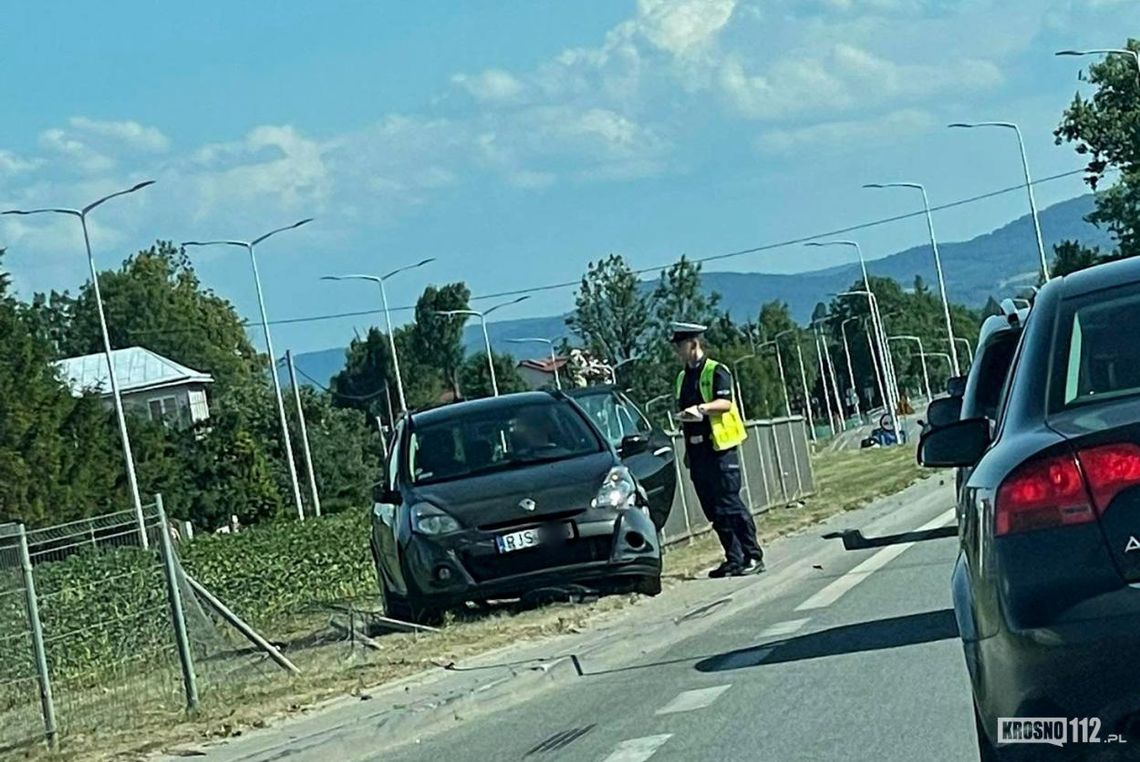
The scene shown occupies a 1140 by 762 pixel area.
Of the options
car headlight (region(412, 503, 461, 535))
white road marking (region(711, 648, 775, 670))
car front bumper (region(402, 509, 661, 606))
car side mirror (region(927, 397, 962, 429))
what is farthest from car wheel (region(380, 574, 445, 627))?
car side mirror (region(927, 397, 962, 429))

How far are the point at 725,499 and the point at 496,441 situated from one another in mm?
1986

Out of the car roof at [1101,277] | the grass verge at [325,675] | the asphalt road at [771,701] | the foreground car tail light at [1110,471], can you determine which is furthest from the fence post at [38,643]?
the foreground car tail light at [1110,471]

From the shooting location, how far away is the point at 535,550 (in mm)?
15086

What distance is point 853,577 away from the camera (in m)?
16.6

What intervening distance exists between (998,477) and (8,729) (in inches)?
314

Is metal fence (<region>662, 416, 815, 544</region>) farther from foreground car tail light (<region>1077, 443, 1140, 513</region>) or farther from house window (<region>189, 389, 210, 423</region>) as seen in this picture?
house window (<region>189, 389, 210, 423</region>)

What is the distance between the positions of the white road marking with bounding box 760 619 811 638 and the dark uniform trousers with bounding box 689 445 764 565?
306 cm

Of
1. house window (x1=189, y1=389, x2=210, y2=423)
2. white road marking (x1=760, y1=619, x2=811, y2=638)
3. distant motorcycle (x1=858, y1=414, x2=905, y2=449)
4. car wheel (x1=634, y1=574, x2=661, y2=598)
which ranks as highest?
house window (x1=189, y1=389, x2=210, y2=423)

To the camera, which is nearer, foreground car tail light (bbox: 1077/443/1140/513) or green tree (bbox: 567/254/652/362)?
foreground car tail light (bbox: 1077/443/1140/513)

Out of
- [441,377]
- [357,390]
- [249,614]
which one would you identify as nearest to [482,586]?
[249,614]

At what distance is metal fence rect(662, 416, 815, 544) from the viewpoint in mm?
23656

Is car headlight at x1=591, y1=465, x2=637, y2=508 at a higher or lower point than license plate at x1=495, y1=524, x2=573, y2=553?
higher

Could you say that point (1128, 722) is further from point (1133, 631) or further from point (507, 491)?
point (507, 491)

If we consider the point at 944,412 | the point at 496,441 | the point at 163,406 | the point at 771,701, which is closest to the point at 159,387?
the point at 163,406
